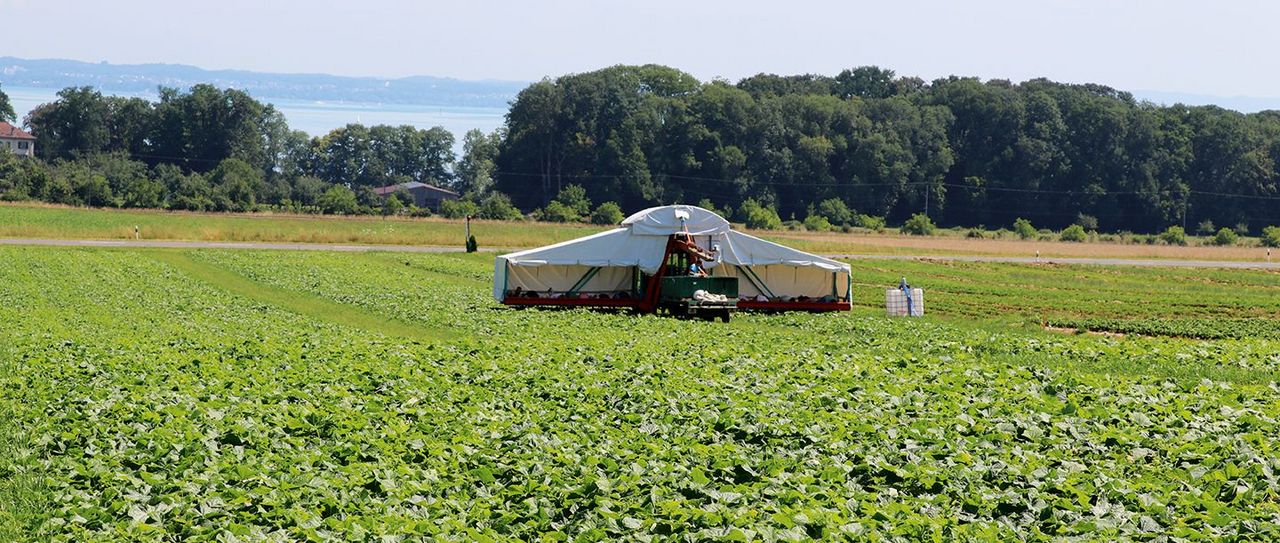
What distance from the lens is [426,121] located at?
18962cm

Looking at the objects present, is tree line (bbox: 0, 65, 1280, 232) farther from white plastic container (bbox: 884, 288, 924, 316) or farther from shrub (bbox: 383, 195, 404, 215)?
white plastic container (bbox: 884, 288, 924, 316)

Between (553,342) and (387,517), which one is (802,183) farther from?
(387,517)

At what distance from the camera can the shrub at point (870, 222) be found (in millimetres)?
128875

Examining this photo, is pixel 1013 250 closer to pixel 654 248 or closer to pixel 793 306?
pixel 793 306

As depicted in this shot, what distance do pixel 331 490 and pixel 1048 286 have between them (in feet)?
159

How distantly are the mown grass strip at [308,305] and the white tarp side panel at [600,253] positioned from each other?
11.9 feet

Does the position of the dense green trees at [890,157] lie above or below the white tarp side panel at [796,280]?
above

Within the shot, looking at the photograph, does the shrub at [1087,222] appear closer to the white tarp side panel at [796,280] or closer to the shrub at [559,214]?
the shrub at [559,214]

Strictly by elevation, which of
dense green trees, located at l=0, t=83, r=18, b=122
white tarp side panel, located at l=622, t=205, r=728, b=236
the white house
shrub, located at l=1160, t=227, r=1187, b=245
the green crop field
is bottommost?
shrub, located at l=1160, t=227, r=1187, b=245

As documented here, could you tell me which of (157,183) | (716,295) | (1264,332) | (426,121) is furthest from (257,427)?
(426,121)

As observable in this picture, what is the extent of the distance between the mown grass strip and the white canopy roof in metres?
3.37

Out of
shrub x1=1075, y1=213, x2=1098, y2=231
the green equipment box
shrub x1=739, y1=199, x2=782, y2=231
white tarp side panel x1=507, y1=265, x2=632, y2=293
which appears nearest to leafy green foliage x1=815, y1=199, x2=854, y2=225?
shrub x1=739, y1=199, x2=782, y2=231

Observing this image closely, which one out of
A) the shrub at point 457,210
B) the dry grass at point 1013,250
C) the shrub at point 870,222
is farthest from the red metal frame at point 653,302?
the shrub at point 870,222

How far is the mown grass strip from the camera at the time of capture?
116 ft
